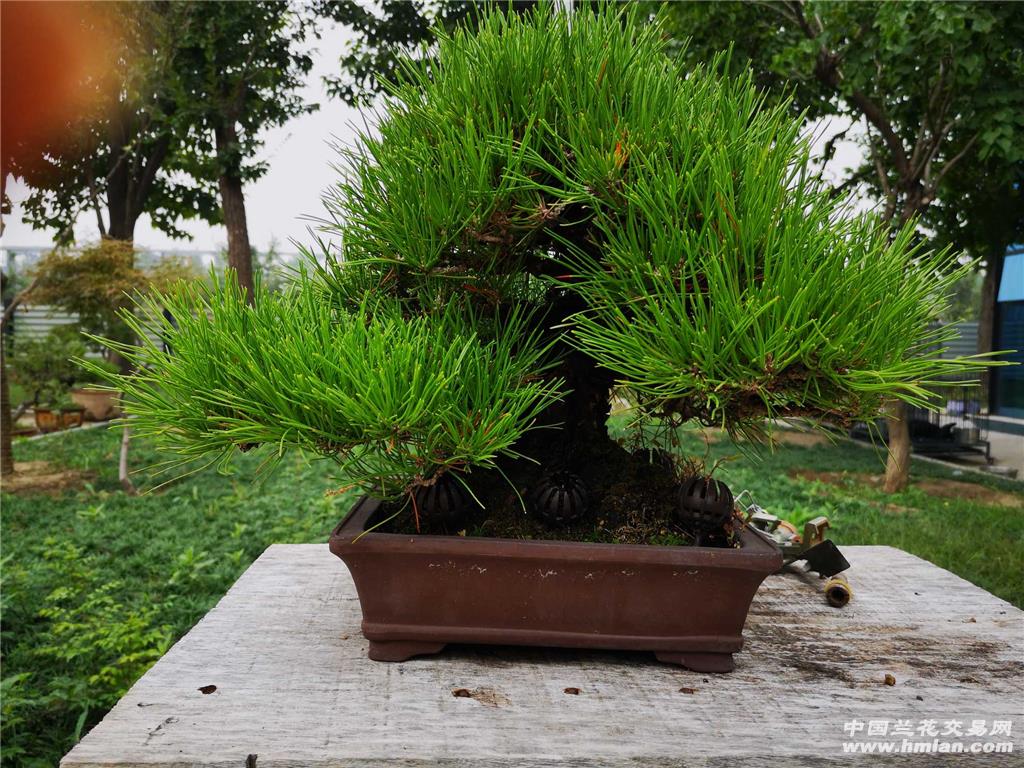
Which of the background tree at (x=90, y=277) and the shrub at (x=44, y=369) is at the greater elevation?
the background tree at (x=90, y=277)

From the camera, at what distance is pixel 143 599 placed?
195cm

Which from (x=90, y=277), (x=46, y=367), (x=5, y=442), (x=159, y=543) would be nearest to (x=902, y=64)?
(x=159, y=543)

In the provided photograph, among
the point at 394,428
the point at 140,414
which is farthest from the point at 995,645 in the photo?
the point at 140,414

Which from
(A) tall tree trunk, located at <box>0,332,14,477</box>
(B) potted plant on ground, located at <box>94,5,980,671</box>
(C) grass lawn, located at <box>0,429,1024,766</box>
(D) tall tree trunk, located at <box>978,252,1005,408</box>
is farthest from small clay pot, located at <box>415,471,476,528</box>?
(D) tall tree trunk, located at <box>978,252,1005,408</box>

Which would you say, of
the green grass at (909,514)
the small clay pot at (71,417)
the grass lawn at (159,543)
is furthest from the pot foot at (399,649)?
the small clay pot at (71,417)

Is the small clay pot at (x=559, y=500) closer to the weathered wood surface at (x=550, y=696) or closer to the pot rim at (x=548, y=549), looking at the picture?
the pot rim at (x=548, y=549)

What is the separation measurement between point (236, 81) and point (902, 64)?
4098 millimetres

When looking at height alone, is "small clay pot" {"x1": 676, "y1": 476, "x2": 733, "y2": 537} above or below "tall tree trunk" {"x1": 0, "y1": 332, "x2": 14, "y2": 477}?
above

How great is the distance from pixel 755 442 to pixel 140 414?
0.54 m

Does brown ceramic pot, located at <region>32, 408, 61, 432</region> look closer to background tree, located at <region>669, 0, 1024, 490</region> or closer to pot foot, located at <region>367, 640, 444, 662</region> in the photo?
background tree, located at <region>669, 0, 1024, 490</region>

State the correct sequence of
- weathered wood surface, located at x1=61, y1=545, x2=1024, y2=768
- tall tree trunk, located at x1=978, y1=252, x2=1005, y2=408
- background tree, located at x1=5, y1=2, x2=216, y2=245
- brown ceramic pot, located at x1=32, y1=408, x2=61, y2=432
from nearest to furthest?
1. weathered wood surface, located at x1=61, y1=545, x2=1024, y2=768
2. background tree, located at x1=5, y1=2, x2=216, y2=245
3. brown ceramic pot, located at x1=32, y1=408, x2=61, y2=432
4. tall tree trunk, located at x1=978, y1=252, x2=1005, y2=408

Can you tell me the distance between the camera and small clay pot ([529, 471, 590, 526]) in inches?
26.6

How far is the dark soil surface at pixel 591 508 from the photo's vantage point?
0.69m

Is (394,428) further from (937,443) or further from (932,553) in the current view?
(937,443)
